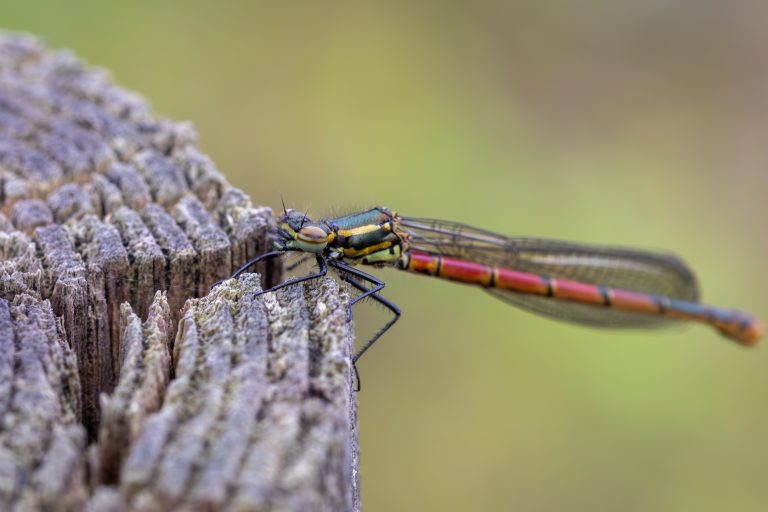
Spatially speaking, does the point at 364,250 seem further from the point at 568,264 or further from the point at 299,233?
the point at 568,264

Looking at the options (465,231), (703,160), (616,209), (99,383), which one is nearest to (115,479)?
(99,383)

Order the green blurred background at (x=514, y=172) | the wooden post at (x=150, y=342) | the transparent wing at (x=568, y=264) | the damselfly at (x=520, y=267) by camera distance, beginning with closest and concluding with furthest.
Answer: the wooden post at (x=150, y=342), the damselfly at (x=520, y=267), the transparent wing at (x=568, y=264), the green blurred background at (x=514, y=172)

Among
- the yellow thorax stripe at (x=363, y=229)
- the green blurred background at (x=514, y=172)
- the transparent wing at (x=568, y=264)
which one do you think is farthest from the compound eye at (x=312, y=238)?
the green blurred background at (x=514, y=172)

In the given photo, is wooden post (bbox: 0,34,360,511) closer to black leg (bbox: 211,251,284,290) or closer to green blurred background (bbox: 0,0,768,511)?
black leg (bbox: 211,251,284,290)

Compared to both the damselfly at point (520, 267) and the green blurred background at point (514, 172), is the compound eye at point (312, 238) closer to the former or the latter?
the damselfly at point (520, 267)

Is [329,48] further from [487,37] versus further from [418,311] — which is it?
[418,311]

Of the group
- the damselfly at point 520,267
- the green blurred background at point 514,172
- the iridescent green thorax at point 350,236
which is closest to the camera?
the iridescent green thorax at point 350,236

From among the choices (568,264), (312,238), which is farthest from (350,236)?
(568,264)

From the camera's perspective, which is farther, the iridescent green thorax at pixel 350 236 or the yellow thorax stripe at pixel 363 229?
the yellow thorax stripe at pixel 363 229
